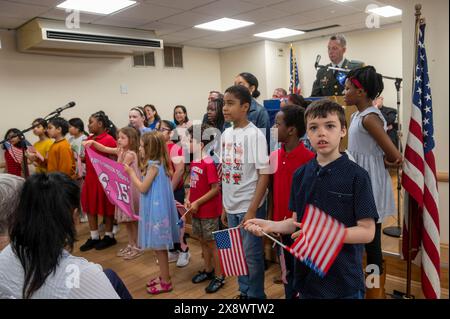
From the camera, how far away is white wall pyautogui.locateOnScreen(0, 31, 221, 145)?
18.1 ft

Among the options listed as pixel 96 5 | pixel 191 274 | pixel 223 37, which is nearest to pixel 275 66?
pixel 223 37

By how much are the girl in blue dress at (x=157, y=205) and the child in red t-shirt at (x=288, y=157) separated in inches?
36.9

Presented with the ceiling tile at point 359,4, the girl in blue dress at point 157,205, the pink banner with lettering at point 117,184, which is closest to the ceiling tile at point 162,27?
the ceiling tile at point 359,4

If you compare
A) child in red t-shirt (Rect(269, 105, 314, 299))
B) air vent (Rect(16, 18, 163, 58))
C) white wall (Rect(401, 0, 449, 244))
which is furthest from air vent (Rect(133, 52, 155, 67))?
child in red t-shirt (Rect(269, 105, 314, 299))

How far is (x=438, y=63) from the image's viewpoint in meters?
2.24

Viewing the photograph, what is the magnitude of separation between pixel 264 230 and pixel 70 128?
3641mm

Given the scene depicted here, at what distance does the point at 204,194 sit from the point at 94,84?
15.6 feet

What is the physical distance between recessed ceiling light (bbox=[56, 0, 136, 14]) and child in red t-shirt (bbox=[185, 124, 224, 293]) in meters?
2.85

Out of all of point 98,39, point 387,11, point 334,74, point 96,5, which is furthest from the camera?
point 387,11

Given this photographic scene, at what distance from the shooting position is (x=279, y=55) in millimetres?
8000

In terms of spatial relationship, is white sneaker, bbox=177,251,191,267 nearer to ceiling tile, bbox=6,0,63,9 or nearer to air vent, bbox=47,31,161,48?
ceiling tile, bbox=6,0,63,9

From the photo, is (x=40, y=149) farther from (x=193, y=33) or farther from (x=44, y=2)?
(x=193, y=33)
